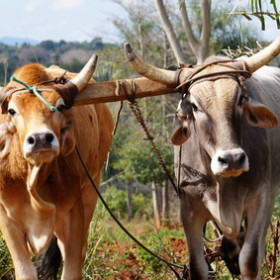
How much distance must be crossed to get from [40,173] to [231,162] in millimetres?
1461

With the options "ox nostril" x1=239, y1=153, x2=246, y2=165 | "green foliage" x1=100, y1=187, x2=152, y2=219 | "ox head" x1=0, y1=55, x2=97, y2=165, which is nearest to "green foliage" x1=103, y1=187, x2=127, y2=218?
"green foliage" x1=100, y1=187, x2=152, y2=219

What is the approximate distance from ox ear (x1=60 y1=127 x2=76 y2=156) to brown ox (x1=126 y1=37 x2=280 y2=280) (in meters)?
0.70

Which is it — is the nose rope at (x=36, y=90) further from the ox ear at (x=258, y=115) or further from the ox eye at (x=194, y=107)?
the ox ear at (x=258, y=115)

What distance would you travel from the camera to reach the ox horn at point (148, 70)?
15.5 feet

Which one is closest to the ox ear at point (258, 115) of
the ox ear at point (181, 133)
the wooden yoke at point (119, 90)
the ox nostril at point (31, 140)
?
the ox ear at point (181, 133)

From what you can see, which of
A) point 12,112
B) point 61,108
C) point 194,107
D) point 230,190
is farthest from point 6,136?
point 230,190

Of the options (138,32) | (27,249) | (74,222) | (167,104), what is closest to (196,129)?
(74,222)

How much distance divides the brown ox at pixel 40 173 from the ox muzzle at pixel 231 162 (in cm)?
110

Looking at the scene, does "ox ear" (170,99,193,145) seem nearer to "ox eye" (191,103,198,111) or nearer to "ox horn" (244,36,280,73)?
"ox eye" (191,103,198,111)

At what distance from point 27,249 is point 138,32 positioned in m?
17.6

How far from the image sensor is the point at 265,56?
4.83 meters

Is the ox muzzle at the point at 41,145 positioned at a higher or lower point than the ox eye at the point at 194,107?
lower

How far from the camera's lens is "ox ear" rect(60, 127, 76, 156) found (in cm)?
484

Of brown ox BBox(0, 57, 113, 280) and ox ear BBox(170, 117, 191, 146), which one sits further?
ox ear BBox(170, 117, 191, 146)
